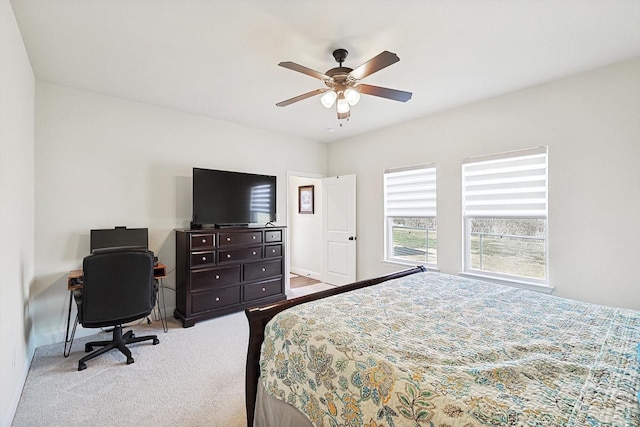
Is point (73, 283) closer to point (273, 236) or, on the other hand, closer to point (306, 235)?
point (273, 236)

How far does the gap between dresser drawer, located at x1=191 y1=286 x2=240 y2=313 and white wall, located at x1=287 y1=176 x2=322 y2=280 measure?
2206mm

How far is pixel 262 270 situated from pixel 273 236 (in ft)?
1.70

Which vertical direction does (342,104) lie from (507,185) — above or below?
above

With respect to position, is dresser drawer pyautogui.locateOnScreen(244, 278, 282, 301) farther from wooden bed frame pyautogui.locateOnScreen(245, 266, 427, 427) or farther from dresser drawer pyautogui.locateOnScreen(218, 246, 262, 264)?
wooden bed frame pyautogui.locateOnScreen(245, 266, 427, 427)

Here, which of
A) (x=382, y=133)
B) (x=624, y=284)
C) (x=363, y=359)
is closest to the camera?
(x=363, y=359)

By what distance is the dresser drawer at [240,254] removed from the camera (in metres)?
3.75

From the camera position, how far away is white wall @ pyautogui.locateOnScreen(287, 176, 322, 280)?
6.03m

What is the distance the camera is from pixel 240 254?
391 cm

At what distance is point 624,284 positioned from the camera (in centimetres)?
262

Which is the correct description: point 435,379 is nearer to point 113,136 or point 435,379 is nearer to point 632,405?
point 632,405

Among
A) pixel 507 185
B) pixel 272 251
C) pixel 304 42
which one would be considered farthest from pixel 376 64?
pixel 272 251

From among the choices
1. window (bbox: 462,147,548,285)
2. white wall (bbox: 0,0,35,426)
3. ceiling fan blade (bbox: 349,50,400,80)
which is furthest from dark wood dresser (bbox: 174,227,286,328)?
window (bbox: 462,147,548,285)

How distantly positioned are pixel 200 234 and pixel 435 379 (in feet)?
10.4

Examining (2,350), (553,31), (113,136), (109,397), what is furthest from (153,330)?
(553,31)
